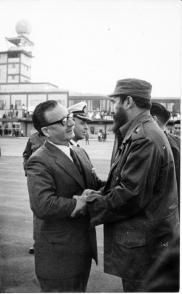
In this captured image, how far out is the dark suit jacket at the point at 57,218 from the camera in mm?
2189

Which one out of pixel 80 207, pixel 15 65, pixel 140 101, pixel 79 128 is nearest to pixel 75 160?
pixel 80 207

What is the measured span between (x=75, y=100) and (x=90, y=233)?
51.2m

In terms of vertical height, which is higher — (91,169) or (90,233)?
(91,169)

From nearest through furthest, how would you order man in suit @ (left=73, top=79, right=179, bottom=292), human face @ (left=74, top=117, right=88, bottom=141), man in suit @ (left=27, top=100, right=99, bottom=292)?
1. man in suit @ (left=73, top=79, right=179, bottom=292)
2. man in suit @ (left=27, top=100, right=99, bottom=292)
3. human face @ (left=74, top=117, right=88, bottom=141)

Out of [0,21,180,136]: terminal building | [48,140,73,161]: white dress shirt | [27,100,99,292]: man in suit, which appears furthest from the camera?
[0,21,180,136]: terminal building

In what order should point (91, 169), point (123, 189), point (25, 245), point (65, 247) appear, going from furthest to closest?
point (25, 245) → point (91, 169) → point (65, 247) → point (123, 189)

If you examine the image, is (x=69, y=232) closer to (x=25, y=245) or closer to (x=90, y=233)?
(x=90, y=233)

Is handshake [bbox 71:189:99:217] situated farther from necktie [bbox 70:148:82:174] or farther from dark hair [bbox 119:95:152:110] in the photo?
dark hair [bbox 119:95:152:110]

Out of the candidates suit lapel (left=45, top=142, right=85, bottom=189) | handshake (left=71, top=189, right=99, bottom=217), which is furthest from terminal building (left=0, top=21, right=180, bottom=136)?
handshake (left=71, top=189, right=99, bottom=217)

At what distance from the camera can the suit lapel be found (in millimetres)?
2311

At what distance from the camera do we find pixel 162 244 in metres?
2.15

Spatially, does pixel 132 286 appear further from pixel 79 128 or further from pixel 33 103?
pixel 33 103

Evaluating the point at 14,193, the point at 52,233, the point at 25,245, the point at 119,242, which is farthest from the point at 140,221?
the point at 14,193

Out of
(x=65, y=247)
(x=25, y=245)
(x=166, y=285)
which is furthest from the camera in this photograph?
(x=25, y=245)
